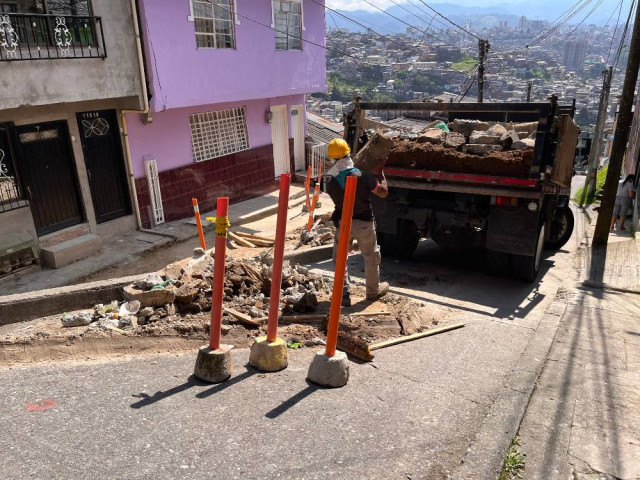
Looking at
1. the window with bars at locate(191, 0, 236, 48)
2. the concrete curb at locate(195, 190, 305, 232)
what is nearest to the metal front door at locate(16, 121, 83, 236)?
the concrete curb at locate(195, 190, 305, 232)

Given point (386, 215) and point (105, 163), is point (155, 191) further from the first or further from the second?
point (386, 215)

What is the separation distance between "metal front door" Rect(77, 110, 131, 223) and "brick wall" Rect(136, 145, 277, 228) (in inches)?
16.2

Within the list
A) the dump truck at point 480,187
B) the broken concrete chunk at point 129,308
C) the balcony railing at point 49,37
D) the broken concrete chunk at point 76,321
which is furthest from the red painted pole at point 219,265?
the balcony railing at point 49,37

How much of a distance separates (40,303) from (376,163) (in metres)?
3.81

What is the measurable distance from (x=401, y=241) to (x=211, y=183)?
6.41 metres

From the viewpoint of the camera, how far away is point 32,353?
414 centimetres

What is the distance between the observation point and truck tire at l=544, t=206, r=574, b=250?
29.7 ft

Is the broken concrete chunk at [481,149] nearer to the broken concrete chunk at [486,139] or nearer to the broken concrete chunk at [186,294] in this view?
the broken concrete chunk at [486,139]

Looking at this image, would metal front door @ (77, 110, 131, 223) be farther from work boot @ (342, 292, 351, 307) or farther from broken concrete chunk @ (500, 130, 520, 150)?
broken concrete chunk @ (500, 130, 520, 150)

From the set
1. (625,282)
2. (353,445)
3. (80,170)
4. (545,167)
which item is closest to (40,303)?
(353,445)

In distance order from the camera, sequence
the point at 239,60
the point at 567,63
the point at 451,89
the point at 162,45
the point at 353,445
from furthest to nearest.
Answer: the point at 567,63, the point at 451,89, the point at 239,60, the point at 162,45, the point at 353,445

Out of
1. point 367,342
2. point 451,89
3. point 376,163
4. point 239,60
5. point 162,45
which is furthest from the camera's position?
point 451,89

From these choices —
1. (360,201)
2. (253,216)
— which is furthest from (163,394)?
(253,216)

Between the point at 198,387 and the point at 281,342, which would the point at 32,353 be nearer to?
the point at 198,387
